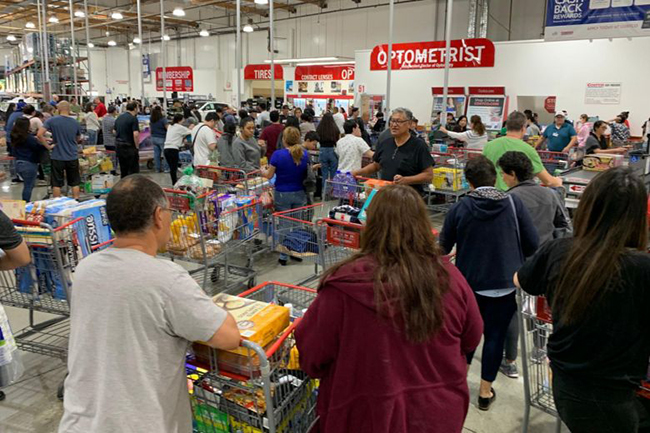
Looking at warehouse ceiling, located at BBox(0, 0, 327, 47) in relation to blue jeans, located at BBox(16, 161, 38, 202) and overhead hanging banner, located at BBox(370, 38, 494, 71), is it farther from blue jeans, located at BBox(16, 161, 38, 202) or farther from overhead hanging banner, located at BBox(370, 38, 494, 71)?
blue jeans, located at BBox(16, 161, 38, 202)

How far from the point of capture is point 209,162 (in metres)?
7.86

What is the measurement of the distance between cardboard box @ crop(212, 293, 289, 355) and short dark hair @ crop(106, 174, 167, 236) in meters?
0.52

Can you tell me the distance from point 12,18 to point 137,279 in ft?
112

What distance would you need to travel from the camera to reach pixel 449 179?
7.46 metres

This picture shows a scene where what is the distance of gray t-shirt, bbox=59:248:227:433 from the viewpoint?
Result: 1706mm


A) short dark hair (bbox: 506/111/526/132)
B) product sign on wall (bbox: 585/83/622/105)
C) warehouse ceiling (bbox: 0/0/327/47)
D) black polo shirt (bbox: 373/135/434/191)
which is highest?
warehouse ceiling (bbox: 0/0/327/47)

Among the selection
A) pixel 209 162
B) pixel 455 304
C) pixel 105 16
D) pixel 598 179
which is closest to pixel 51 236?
pixel 455 304

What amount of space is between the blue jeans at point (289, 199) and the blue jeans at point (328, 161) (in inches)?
81.6

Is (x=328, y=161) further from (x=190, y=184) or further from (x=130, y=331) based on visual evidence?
(x=130, y=331)

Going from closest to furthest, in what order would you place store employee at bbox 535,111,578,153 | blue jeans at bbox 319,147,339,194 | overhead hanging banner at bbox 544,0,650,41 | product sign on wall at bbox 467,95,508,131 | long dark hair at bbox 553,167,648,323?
1. long dark hair at bbox 553,167,648,323
2. blue jeans at bbox 319,147,339,194
3. overhead hanging banner at bbox 544,0,650,41
4. store employee at bbox 535,111,578,153
5. product sign on wall at bbox 467,95,508,131

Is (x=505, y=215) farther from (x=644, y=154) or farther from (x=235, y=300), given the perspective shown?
(x=644, y=154)

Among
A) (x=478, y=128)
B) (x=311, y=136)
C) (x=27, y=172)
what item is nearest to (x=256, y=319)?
(x=311, y=136)

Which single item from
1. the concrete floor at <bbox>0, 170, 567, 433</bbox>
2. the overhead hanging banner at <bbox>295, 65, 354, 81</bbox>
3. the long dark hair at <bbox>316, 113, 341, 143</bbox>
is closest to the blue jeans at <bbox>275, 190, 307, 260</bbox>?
the long dark hair at <bbox>316, 113, 341, 143</bbox>

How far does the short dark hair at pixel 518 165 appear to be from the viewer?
3498mm
